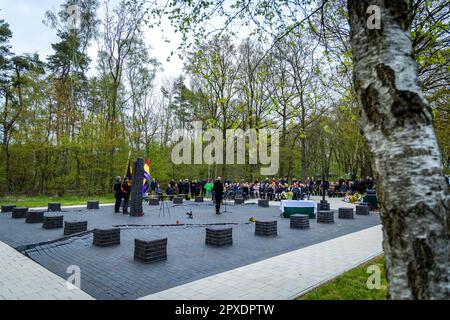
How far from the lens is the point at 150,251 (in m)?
5.70

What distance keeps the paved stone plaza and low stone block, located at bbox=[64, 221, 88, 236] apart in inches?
16.6

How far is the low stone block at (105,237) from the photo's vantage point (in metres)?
6.91

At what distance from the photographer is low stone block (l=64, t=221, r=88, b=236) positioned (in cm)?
→ 810

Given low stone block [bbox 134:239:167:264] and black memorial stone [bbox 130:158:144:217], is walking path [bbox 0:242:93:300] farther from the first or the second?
black memorial stone [bbox 130:158:144:217]

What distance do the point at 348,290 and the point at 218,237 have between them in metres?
3.53

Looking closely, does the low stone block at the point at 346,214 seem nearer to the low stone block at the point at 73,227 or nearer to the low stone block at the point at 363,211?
the low stone block at the point at 363,211

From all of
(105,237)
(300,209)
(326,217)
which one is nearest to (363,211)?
(300,209)

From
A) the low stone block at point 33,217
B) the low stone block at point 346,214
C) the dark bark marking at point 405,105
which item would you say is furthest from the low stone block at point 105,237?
the low stone block at point 346,214

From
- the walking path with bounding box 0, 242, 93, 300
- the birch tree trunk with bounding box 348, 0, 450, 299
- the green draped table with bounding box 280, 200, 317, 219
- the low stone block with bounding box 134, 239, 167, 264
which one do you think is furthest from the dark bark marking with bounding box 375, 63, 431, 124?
the green draped table with bounding box 280, 200, 317, 219

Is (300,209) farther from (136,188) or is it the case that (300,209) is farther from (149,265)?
(149,265)

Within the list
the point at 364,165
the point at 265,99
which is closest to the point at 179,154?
the point at 265,99

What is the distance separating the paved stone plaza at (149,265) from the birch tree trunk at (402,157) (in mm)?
3465

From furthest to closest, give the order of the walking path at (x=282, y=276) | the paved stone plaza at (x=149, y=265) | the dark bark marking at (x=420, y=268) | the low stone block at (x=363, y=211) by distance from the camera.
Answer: the low stone block at (x=363, y=211)
the paved stone plaza at (x=149, y=265)
the walking path at (x=282, y=276)
the dark bark marking at (x=420, y=268)

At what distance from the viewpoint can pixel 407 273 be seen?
1960 millimetres
